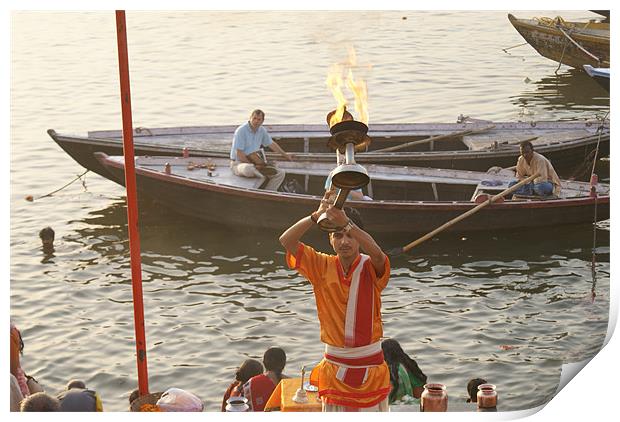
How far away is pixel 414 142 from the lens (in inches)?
615

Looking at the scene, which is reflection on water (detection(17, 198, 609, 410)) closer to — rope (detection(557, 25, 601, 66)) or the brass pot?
the brass pot

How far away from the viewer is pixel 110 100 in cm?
2142

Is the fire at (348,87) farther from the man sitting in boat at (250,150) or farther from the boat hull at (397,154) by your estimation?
the boat hull at (397,154)

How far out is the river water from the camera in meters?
10.9

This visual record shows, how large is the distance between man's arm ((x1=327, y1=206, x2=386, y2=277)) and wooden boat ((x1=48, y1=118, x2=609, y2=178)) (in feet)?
28.1

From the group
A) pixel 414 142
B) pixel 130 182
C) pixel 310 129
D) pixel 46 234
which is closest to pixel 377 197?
pixel 414 142

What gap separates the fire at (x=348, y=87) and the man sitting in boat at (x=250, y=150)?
6.61 metres

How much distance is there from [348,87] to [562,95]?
15.9 meters

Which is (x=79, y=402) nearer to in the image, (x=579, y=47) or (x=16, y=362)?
(x=16, y=362)

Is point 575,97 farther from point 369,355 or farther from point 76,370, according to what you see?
point 369,355

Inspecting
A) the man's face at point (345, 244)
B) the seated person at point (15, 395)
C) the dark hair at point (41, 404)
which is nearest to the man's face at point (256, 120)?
the seated person at point (15, 395)

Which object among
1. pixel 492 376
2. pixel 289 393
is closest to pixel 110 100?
pixel 492 376

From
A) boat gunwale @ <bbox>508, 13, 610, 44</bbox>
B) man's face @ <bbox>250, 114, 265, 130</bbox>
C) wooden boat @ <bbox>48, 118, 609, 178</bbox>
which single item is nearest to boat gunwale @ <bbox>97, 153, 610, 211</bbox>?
man's face @ <bbox>250, 114, 265, 130</bbox>

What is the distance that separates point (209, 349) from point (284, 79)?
12087 mm
